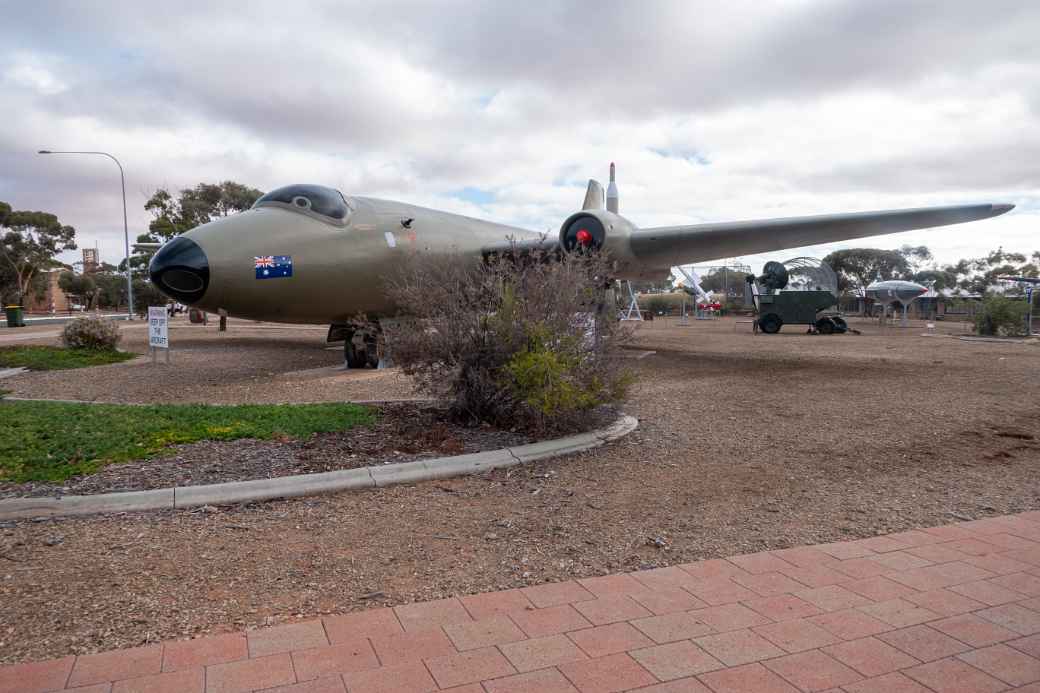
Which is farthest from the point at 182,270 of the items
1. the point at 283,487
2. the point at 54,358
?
the point at 54,358

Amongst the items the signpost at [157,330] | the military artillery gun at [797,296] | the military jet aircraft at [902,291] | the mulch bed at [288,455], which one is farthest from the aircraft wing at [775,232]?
the military jet aircraft at [902,291]

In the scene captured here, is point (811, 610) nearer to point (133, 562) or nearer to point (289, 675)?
point (289, 675)

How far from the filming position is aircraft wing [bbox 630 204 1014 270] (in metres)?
11.7

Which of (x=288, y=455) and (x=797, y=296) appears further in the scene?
(x=797, y=296)

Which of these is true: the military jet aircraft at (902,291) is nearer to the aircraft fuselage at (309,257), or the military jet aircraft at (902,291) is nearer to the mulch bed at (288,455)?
the aircraft fuselage at (309,257)

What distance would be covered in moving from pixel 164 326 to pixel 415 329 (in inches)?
333

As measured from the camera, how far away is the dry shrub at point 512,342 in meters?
6.27

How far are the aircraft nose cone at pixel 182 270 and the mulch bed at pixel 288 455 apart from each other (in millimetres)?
3761

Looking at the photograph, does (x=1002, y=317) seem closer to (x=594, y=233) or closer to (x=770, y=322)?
(x=770, y=322)

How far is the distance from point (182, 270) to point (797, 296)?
915 inches

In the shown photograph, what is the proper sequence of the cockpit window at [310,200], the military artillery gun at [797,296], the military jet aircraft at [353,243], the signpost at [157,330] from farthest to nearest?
the military artillery gun at [797,296]
the signpost at [157,330]
the cockpit window at [310,200]
the military jet aircraft at [353,243]

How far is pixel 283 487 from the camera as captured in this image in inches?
186

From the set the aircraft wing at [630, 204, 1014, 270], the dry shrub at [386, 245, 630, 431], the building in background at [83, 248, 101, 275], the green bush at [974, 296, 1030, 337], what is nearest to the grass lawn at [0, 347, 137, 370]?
the dry shrub at [386, 245, 630, 431]

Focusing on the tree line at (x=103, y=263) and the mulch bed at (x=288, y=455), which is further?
the tree line at (x=103, y=263)
